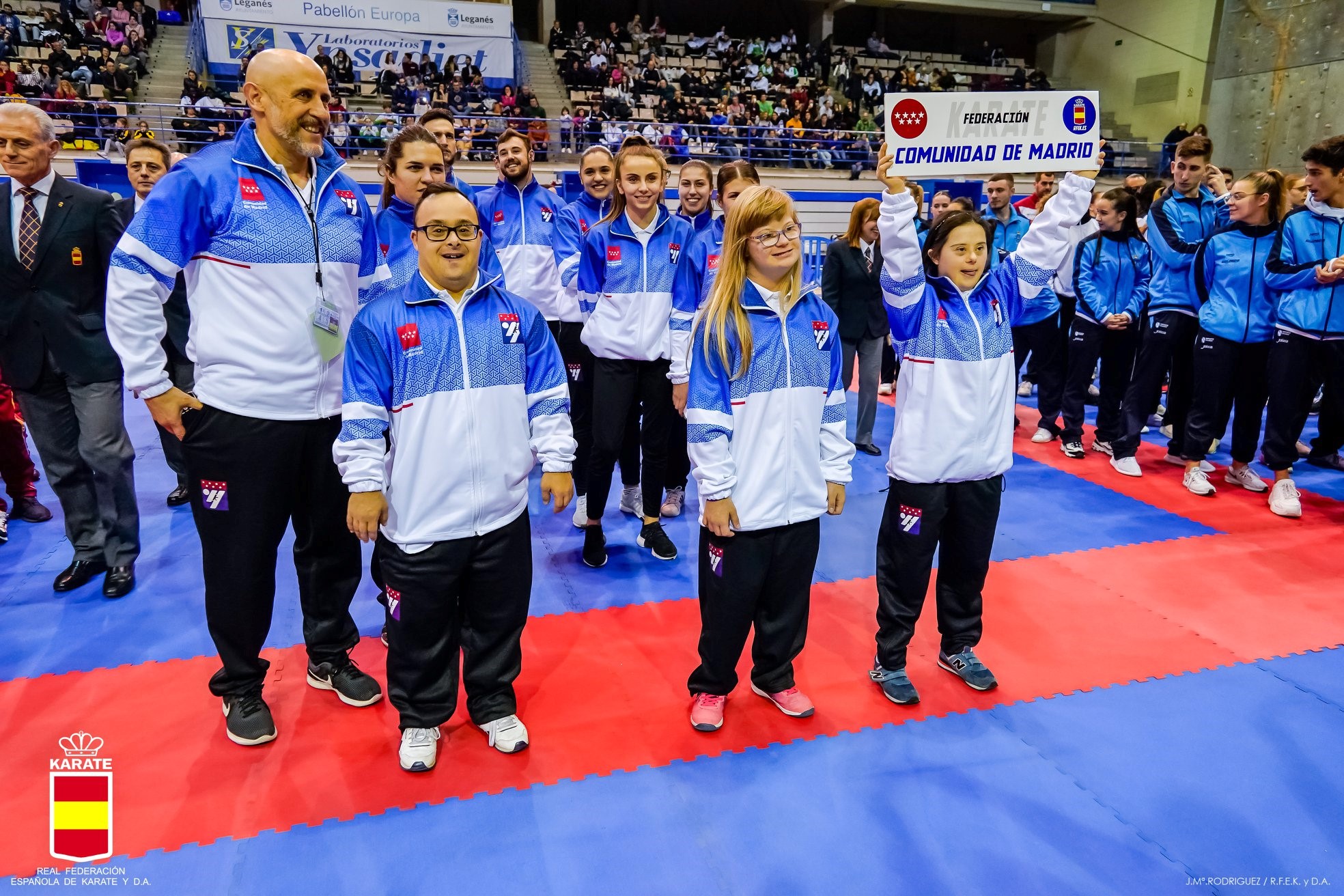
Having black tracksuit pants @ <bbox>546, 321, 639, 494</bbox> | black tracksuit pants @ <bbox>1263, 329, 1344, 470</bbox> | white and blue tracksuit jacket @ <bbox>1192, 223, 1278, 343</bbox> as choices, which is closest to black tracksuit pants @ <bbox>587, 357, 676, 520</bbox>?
black tracksuit pants @ <bbox>546, 321, 639, 494</bbox>

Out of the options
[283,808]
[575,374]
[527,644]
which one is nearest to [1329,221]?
[575,374]

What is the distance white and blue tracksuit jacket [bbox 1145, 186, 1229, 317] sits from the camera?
5.91 m

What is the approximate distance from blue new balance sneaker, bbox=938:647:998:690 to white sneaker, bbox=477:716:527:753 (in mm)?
1788

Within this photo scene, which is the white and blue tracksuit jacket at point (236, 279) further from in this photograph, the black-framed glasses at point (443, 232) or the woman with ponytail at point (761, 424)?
the woman with ponytail at point (761, 424)

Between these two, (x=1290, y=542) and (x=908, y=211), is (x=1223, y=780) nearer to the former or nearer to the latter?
(x=908, y=211)

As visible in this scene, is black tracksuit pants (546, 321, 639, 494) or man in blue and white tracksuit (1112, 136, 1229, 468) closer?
black tracksuit pants (546, 321, 639, 494)

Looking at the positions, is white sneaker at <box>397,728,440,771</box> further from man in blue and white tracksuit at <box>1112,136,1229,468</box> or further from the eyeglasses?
man in blue and white tracksuit at <box>1112,136,1229,468</box>

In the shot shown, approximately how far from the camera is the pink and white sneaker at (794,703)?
311cm

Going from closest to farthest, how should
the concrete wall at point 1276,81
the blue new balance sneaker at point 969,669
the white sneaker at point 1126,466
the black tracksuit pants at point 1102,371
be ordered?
the blue new balance sneaker at point 969,669 → the white sneaker at point 1126,466 → the black tracksuit pants at point 1102,371 → the concrete wall at point 1276,81

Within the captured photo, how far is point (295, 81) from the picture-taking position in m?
2.61

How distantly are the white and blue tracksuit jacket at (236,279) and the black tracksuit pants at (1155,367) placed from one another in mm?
5770

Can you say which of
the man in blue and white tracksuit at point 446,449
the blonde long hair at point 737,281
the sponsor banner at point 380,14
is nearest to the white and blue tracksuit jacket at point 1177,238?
the blonde long hair at point 737,281

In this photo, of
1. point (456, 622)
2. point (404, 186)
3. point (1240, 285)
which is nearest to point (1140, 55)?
point (1240, 285)

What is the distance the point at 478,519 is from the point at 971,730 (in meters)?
2.01
